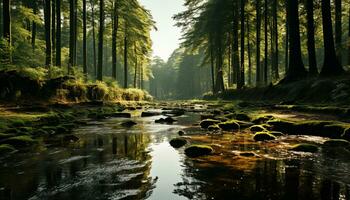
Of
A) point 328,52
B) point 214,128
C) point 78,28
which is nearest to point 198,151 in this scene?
point 214,128

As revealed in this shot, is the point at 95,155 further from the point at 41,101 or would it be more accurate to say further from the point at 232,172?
the point at 41,101

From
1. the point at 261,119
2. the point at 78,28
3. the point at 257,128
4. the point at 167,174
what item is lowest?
the point at 167,174

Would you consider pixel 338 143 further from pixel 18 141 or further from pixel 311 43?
pixel 311 43

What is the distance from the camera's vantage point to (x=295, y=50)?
821 inches

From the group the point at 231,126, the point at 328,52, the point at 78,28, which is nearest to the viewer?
the point at 231,126

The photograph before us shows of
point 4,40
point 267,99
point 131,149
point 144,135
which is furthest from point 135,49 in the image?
point 131,149

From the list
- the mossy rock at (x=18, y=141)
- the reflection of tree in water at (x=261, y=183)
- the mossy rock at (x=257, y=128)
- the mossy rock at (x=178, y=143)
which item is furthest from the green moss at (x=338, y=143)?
the mossy rock at (x=18, y=141)

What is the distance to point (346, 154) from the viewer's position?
7.59 metres

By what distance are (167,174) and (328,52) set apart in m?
14.4

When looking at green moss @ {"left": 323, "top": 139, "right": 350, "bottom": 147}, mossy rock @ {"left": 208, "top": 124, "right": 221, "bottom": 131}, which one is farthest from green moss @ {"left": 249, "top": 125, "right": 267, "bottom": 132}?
green moss @ {"left": 323, "top": 139, "right": 350, "bottom": 147}

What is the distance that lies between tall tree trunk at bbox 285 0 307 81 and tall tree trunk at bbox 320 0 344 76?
2.91 meters

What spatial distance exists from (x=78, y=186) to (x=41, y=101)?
1284cm

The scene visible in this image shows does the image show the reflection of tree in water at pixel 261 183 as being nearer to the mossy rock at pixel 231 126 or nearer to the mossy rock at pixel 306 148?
the mossy rock at pixel 306 148

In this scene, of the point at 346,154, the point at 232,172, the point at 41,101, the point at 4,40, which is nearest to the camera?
the point at 232,172
